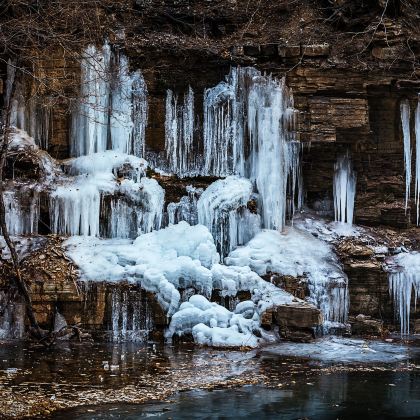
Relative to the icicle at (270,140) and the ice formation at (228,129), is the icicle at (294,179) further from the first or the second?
the ice formation at (228,129)

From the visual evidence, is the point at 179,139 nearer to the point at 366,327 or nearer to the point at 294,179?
the point at 294,179

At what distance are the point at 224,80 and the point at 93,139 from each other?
3180 millimetres

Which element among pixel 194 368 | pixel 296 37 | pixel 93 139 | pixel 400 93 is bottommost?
pixel 194 368

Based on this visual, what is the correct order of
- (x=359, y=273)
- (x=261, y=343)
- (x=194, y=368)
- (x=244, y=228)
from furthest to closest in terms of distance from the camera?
1. (x=244, y=228)
2. (x=359, y=273)
3. (x=261, y=343)
4. (x=194, y=368)

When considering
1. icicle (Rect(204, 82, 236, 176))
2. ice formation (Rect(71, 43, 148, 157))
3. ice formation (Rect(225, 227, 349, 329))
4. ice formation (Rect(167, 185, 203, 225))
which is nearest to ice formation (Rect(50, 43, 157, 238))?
ice formation (Rect(71, 43, 148, 157))

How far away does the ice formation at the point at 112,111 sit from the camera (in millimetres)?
14633

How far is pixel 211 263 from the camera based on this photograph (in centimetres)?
1209

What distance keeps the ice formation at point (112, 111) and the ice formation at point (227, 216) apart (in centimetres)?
223

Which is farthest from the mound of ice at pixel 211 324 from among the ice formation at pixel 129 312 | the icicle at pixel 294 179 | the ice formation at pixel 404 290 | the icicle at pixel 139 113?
the icicle at pixel 139 113

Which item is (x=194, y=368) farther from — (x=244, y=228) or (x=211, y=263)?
(x=244, y=228)

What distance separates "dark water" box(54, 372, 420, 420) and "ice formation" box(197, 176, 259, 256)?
5609 mm

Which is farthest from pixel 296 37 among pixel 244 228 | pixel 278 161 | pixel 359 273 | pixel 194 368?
pixel 194 368

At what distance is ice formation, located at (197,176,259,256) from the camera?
13.5 meters

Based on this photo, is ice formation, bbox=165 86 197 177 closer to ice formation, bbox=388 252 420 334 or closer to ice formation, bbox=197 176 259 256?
ice formation, bbox=197 176 259 256
